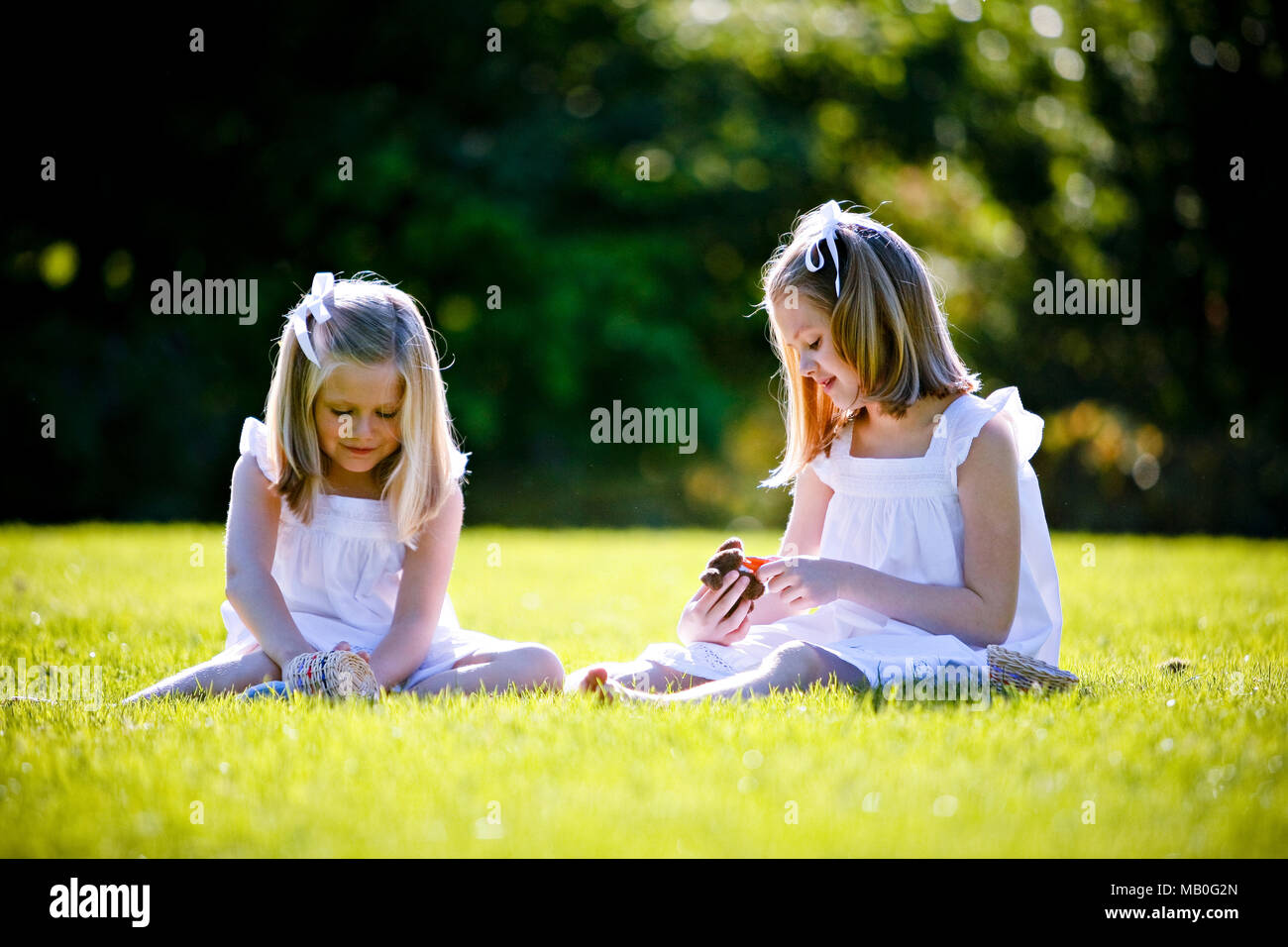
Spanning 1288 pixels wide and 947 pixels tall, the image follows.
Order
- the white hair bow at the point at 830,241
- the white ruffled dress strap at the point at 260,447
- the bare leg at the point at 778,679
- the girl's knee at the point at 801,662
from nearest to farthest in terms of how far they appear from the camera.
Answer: the bare leg at the point at 778,679 < the girl's knee at the point at 801,662 < the white hair bow at the point at 830,241 < the white ruffled dress strap at the point at 260,447

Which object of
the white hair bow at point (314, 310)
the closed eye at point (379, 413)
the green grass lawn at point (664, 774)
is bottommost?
the green grass lawn at point (664, 774)

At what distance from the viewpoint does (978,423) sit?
420 cm

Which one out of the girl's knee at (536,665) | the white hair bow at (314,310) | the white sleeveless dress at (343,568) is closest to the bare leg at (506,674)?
the girl's knee at (536,665)

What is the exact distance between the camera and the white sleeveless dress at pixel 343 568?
4.56m

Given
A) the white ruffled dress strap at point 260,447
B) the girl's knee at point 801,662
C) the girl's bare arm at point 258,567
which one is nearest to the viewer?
the girl's knee at point 801,662

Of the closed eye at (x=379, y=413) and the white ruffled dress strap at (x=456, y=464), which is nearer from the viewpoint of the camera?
the closed eye at (x=379, y=413)

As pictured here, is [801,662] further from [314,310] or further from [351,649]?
[314,310]

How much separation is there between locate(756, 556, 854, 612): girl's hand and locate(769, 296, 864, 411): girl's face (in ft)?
2.00

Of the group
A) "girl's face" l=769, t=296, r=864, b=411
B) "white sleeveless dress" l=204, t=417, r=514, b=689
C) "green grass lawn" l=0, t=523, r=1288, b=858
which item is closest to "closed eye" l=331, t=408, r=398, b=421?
"white sleeveless dress" l=204, t=417, r=514, b=689

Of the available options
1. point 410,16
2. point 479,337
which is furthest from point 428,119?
point 479,337

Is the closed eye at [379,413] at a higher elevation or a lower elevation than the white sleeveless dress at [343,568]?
higher

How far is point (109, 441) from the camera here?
57.6 feet

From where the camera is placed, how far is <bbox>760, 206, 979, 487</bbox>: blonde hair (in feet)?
14.0

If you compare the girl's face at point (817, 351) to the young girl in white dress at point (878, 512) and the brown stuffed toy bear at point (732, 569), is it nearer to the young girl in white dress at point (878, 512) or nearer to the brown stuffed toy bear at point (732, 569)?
the young girl in white dress at point (878, 512)
